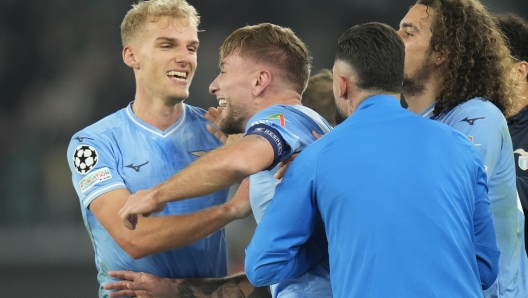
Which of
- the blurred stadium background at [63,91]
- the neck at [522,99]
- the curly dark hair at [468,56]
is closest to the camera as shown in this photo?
the curly dark hair at [468,56]

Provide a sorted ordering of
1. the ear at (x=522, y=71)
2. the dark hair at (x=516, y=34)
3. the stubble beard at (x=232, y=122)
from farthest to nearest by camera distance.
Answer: the dark hair at (x=516, y=34)
the ear at (x=522, y=71)
the stubble beard at (x=232, y=122)

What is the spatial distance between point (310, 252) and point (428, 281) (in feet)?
1.78

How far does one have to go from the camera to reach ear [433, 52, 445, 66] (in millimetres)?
3467

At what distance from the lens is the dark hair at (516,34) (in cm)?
436

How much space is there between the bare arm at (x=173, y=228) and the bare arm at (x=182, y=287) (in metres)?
0.15

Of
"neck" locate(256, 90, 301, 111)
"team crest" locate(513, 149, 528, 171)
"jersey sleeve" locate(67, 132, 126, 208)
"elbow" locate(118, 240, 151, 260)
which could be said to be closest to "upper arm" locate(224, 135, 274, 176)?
"neck" locate(256, 90, 301, 111)

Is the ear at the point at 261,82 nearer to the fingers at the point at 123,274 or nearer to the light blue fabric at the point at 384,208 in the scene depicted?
the light blue fabric at the point at 384,208

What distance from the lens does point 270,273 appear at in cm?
251

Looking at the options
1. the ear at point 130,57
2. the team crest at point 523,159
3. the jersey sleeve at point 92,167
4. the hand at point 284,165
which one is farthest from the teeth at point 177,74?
the team crest at point 523,159

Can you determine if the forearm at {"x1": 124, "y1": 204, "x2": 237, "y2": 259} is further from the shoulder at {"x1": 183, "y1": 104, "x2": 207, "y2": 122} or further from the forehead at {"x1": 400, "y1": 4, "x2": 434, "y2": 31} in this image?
the forehead at {"x1": 400, "y1": 4, "x2": 434, "y2": 31}

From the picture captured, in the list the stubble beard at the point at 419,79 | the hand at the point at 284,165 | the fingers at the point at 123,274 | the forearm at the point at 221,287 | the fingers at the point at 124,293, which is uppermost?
the hand at the point at 284,165

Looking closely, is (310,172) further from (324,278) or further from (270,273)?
(324,278)

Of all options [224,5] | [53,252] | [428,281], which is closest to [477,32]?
[428,281]

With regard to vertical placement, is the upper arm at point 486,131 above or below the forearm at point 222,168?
below
